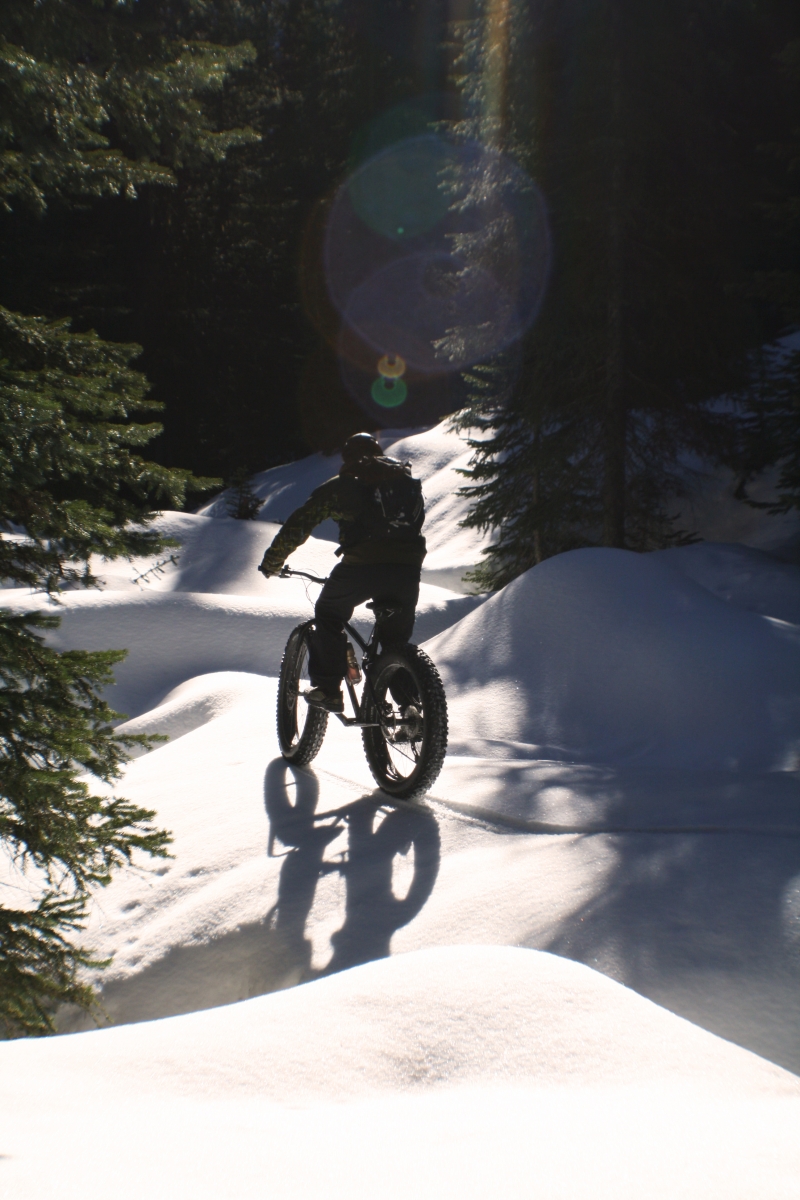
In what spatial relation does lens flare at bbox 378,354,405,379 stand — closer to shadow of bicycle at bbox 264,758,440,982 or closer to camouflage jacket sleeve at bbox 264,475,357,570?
camouflage jacket sleeve at bbox 264,475,357,570

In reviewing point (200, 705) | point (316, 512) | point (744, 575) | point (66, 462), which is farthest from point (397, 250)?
point (66, 462)

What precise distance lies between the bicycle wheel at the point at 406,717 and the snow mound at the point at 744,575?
191 inches

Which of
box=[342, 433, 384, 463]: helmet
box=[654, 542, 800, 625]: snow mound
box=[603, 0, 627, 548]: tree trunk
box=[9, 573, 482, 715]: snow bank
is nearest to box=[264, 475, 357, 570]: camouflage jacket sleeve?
box=[342, 433, 384, 463]: helmet

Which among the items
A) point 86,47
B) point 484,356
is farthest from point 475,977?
point 484,356

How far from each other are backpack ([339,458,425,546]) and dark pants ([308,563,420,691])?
0.18 m

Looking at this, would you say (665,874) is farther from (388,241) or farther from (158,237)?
(388,241)

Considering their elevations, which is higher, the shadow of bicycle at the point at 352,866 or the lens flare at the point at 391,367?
the lens flare at the point at 391,367

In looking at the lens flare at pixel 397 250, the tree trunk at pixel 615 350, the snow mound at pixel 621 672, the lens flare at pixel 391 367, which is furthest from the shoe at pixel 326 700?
the lens flare at pixel 391 367

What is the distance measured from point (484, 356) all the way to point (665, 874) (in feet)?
30.3

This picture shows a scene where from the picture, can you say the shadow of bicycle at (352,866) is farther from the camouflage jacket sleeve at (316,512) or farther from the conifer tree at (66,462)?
the camouflage jacket sleeve at (316,512)

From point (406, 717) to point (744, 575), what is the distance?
633 cm

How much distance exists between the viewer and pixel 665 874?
3.02m

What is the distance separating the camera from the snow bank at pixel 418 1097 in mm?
1297

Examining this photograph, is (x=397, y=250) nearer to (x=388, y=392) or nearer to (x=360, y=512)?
(x=388, y=392)
